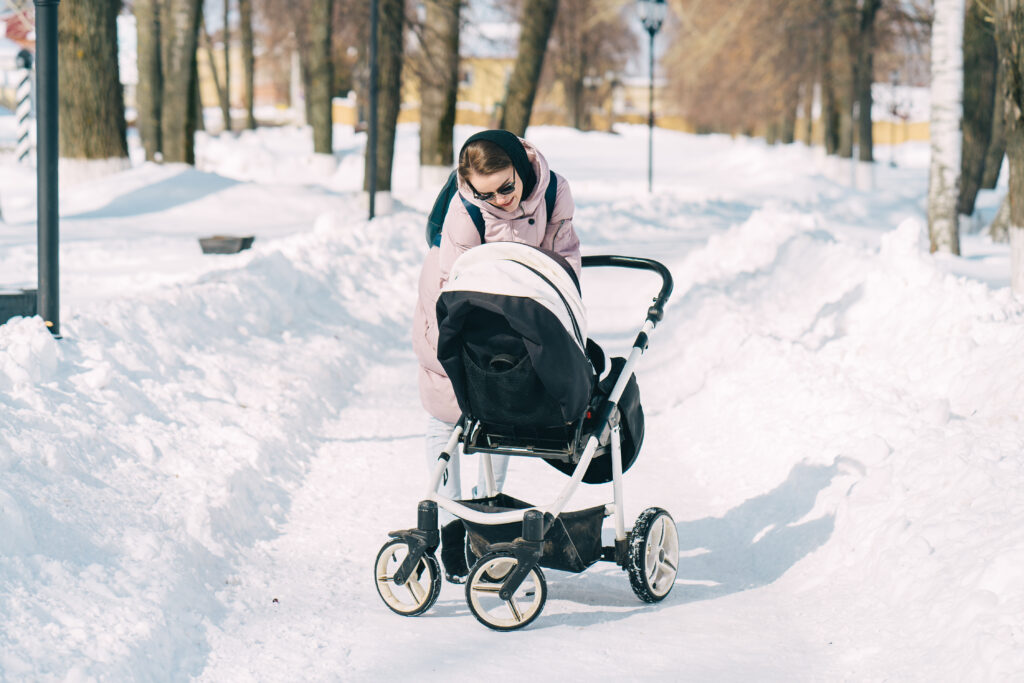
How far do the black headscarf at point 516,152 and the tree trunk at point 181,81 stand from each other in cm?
1716

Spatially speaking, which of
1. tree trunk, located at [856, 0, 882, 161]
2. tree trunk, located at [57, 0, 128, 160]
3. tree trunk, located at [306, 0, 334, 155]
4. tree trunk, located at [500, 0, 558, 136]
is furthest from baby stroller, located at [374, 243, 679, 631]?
tree trunk, located at [856, 0, 882, 161]

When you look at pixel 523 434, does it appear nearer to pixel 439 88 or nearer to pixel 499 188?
pixel 499 188

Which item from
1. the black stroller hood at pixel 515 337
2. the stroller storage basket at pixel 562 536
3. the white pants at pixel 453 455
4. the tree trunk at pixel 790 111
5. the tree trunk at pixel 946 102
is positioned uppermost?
the tree trunk at pixel 790 111

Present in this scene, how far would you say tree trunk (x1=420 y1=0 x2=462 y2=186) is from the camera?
20.8m

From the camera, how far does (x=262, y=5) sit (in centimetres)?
3111

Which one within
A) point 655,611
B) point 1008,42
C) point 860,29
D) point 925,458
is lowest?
point 655,611

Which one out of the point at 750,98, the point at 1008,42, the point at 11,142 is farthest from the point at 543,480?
the point at 750,98

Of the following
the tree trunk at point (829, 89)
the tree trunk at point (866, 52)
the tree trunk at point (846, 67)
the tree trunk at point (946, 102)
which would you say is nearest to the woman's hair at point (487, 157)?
the tree trunk at point (946, 102)

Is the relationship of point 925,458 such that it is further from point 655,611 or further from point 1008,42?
point 1008,42

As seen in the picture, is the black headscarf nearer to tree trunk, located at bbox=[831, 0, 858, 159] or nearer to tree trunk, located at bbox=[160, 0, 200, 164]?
tree trunk, located at bbox=[160, 0, 200, 164]

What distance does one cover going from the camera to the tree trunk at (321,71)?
2622 cm

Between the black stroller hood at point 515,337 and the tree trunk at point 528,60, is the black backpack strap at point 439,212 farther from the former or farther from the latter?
the tree trunk at point 528,60

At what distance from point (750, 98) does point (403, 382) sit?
43425 mm

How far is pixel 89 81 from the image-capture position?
16.7 metres
